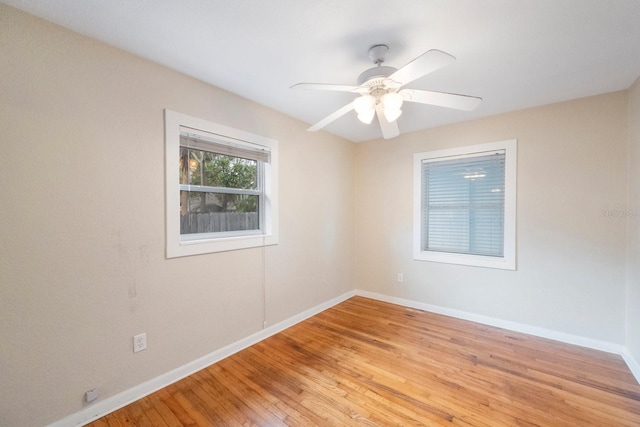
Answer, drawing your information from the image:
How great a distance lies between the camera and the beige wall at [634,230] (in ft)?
6.90

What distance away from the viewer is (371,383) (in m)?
1.96

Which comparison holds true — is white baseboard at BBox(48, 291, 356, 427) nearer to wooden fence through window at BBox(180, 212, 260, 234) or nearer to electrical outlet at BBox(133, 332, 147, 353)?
electrical outlet at BBox(133, 332, 147, 353)

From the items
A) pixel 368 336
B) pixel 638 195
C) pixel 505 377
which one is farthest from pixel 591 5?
pixel 368 336

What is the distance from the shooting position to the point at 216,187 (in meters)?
2.38

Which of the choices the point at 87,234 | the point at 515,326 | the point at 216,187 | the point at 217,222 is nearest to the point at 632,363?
the point at 515,326

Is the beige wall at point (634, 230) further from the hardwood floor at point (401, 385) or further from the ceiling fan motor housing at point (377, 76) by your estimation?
the ceiling fan motor housing at point (377, 76)

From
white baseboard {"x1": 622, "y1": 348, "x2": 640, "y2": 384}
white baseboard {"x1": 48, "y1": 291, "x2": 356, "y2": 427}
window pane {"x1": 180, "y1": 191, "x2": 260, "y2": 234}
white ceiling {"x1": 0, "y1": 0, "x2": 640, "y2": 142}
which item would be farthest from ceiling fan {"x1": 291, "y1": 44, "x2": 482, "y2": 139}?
white baseboard {"x1": 622, "y1": 348, "x2": 640, "y2": 384}

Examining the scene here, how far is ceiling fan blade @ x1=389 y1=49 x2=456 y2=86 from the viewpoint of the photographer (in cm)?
121

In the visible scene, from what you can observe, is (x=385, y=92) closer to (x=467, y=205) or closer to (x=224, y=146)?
(x=224, y=146)

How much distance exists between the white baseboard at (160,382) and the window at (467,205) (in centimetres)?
209

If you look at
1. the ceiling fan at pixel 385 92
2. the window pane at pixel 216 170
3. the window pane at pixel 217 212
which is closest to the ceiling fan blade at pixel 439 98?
the ceiling fan at pixel 385 92

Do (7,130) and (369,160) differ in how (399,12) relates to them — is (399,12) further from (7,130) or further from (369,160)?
(369,160)

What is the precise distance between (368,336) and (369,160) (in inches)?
95.4

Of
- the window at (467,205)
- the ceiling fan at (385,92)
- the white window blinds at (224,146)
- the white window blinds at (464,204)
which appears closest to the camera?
the ceiling fan at (385,92)
